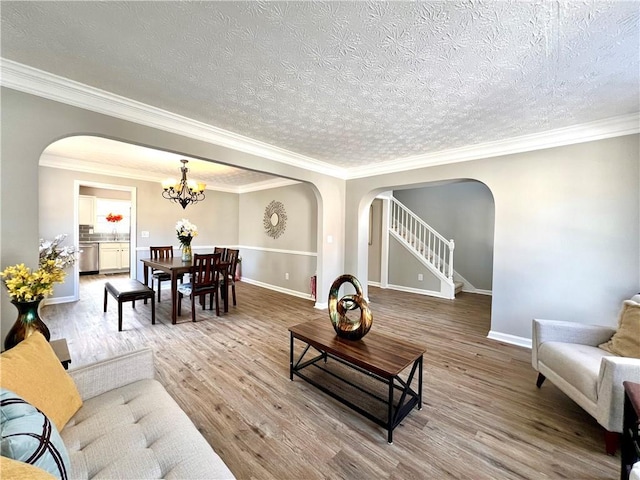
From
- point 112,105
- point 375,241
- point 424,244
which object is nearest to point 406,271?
point 424,244

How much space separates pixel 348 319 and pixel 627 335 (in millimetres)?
1974

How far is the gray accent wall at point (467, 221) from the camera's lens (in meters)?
5.89

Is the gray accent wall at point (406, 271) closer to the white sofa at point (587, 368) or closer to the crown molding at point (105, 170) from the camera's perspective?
the crown molding at point (105, 170)

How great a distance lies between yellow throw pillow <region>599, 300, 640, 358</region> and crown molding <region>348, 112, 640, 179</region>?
5.68ft

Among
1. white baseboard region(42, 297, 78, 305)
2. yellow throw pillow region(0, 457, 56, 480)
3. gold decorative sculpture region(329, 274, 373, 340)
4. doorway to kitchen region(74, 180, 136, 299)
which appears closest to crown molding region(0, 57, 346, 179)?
gold decorative sculpture region(329, 274, 373, 340)

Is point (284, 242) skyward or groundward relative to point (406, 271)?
skyward

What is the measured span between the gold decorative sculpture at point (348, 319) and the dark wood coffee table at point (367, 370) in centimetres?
7

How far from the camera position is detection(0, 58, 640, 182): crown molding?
1.94 meters

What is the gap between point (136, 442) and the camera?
1065mm

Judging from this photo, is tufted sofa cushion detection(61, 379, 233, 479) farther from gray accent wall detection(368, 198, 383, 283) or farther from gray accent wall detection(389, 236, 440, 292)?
gray accent wall detection(368, 198, 383, 283)

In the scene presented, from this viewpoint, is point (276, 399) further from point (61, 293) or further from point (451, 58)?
point (61, 293)

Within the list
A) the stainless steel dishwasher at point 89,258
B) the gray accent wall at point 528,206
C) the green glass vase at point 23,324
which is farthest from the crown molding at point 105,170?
the green glass vase at point 23,324

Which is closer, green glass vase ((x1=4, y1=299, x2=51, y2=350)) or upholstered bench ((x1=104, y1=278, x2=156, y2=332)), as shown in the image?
green glass vase ((x1=4, y1=299, x2=51, y2=350))

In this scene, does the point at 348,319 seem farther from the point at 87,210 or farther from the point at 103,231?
the point at 103,231
